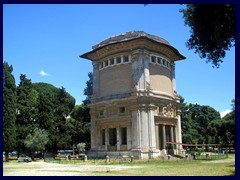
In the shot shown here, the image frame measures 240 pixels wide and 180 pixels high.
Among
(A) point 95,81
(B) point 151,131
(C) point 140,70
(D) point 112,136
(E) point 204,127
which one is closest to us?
(B) point 151,131

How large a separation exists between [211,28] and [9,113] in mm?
27047

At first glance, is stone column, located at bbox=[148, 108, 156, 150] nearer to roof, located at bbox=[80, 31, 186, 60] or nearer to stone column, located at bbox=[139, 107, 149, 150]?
stone column, located at bbox=[139, 107, 149, 150]

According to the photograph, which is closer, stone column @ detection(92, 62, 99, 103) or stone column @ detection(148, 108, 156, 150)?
stone column @ detection(148, 108, 156, 150)

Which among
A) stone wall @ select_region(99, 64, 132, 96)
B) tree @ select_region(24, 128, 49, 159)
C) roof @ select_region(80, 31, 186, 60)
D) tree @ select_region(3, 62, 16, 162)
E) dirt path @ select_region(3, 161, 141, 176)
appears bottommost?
dirt path @ select_region(3, 161, 141, 176)

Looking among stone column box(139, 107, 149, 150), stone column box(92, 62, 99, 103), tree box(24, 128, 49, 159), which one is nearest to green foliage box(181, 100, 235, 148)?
stone column box(92, 62, 99, 103)

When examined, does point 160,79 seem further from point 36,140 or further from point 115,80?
point 36,140

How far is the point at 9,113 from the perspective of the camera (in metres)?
36.5

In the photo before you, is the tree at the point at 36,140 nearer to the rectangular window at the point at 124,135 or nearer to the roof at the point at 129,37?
the rectangular window at the point at 124,135

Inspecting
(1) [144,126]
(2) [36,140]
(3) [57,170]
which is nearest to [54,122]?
(2) [36,140]

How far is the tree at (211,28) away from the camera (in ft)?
49.3

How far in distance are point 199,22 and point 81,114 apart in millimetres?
35920

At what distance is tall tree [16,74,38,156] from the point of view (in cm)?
3891

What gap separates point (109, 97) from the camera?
37656 mm

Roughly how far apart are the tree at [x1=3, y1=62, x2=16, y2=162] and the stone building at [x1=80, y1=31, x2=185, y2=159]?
29.5 feet
